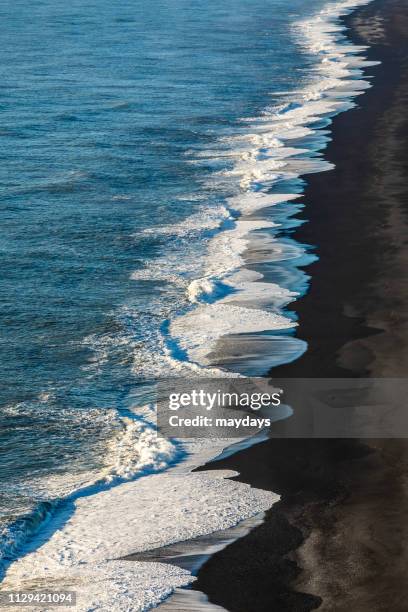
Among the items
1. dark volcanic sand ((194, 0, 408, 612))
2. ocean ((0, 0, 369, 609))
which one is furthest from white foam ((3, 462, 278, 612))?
dark volcanic sand ((194, 0, 408, 612))

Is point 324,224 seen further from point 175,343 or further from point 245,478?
point 245,478

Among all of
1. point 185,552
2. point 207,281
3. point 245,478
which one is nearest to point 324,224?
point 207,281

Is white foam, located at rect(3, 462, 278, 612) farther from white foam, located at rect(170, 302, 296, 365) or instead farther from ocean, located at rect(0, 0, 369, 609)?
white foam, located at rect(170, 302, 296, 365)

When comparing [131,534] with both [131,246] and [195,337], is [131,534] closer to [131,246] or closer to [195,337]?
[195,337]

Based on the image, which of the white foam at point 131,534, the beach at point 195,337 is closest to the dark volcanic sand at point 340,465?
the beach at point 195,337

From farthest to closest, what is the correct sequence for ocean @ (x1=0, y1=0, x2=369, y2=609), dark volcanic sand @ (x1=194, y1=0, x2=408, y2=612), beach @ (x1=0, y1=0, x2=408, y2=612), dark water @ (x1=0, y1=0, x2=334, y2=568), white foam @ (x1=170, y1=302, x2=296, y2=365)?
white foam @ (x1=170, y1=302, x2=296, y2=365), dark water @ (x1=0, y1=0, x2=334, y2=568), ocean @ (x1=0, y1=0, x2=369, y2=609), beach @ (x1=0, y1=0, x2=408, y2=612), dark volcanic sand @ (x1=194, y1=0, x2=408, y2=612)

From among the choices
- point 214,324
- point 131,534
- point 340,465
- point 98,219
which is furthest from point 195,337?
point 98,219
